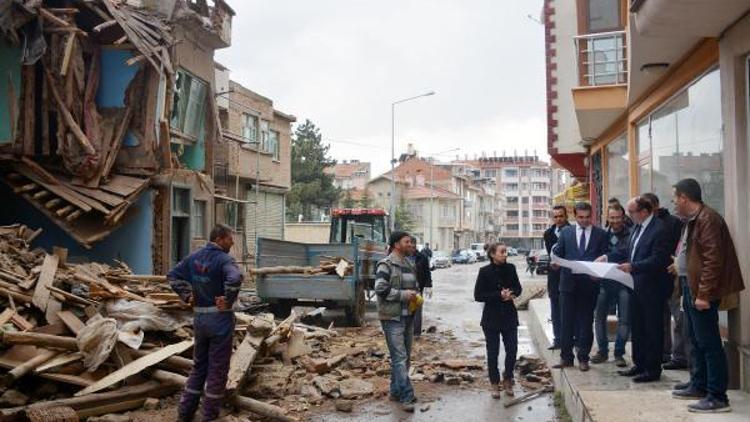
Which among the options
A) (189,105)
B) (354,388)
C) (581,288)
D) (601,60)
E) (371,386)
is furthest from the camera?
(189,105)

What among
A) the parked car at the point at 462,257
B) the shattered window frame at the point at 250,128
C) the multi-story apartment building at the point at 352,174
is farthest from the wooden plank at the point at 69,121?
the multi-story apartment building at the point at 352,174

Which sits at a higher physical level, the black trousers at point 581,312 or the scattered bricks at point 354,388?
the black trousers at point 581,312

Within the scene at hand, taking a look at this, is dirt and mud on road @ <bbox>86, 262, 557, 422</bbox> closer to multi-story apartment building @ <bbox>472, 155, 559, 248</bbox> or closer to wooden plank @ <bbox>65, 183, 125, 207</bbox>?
wooden plank @ <bbox>65, 183, 125, 207</bbox>

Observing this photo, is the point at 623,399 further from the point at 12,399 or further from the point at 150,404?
the point at 12,399

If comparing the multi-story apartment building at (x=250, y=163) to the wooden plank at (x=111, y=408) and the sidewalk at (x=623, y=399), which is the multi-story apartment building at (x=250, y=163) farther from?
the sidewalk at (x=623, y=399)

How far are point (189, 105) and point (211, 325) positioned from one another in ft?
45.9

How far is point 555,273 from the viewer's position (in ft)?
26.4

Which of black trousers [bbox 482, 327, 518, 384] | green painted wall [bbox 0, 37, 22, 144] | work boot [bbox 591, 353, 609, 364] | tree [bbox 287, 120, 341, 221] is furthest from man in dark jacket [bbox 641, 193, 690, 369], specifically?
tree [bbox 287, 120, 341, 221]

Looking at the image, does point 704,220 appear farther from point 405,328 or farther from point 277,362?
point 277,362

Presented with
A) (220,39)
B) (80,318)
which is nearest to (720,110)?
(80,318)

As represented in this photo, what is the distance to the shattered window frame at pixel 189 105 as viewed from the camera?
724 inches

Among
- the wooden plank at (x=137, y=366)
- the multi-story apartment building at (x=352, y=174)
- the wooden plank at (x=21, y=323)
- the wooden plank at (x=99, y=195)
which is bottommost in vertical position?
the wooden plank at (x=137, y=366)

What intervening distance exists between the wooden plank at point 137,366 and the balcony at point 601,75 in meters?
7.94

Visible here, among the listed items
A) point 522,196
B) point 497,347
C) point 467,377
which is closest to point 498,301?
point 497,347
